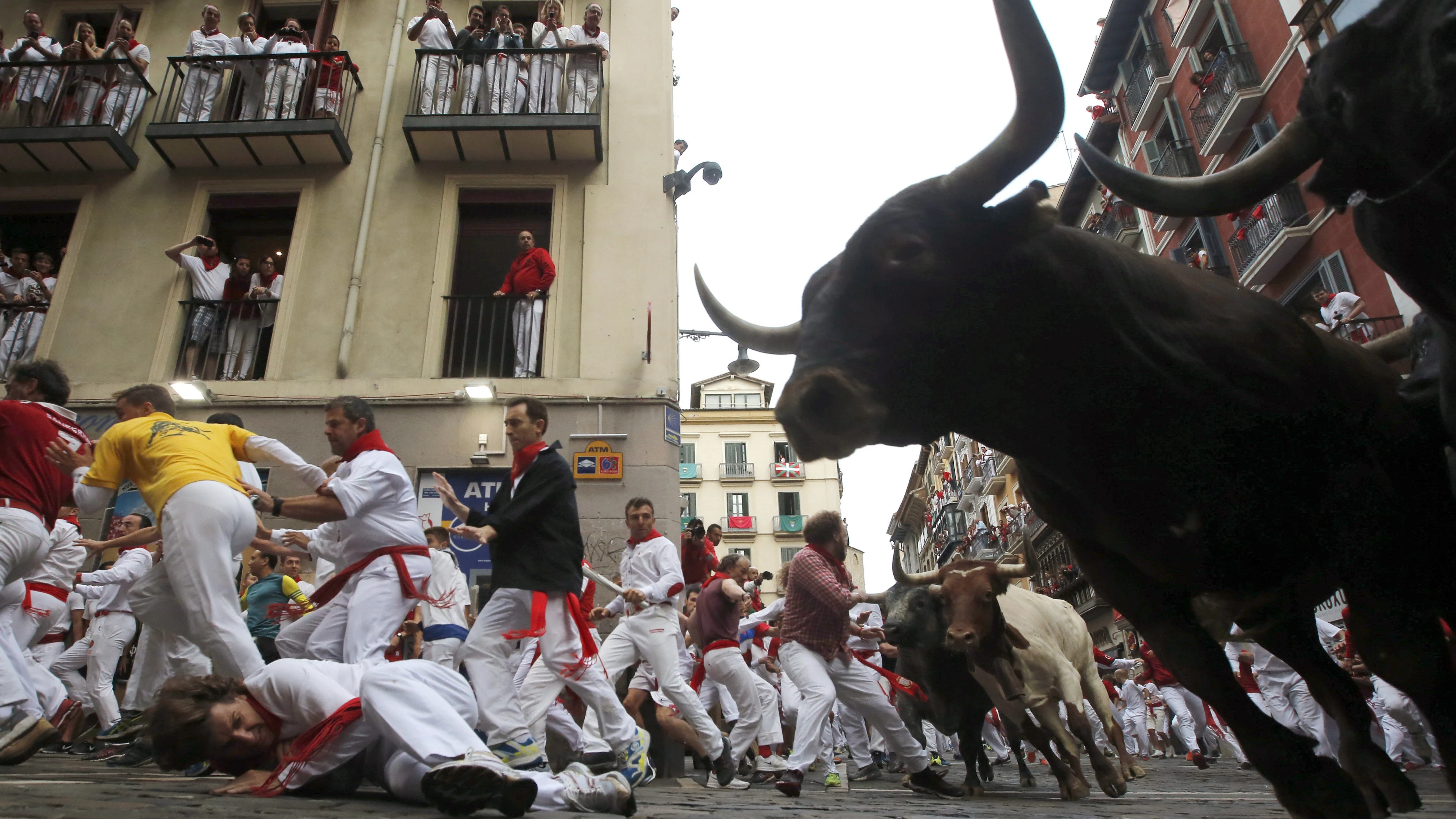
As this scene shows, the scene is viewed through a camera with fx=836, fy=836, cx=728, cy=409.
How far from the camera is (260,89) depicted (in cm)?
1295

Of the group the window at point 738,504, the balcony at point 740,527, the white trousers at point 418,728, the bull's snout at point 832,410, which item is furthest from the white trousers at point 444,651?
the window at point 738,504

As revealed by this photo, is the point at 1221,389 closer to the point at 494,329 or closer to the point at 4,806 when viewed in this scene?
the point at 4,806

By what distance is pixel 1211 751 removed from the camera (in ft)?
48.9

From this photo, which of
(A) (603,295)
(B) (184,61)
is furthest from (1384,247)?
(B) (184,61)

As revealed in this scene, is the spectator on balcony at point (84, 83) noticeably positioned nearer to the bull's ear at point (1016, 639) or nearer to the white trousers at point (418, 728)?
the white trousers at point (418, 728)

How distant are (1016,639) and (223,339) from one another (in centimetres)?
1121

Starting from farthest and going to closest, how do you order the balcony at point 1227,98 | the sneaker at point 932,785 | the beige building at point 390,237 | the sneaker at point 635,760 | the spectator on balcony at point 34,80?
the balcony at point 1227,98, the spectator on balcony at point 34,80, the beige building at point 390,237, the sneaker at point 932,785, the sneaker at point 635,760

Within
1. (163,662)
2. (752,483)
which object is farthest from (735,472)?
(163,662)

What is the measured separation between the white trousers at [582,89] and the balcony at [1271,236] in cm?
1393

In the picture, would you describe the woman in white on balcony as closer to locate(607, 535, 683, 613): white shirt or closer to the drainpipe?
the drainpipe

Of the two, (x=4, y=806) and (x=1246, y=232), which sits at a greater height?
(x=1246, y=232)

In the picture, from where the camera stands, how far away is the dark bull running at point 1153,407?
179 cm

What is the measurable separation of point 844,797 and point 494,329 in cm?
857

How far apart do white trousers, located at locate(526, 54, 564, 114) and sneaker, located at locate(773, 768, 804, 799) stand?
10.2 metres
